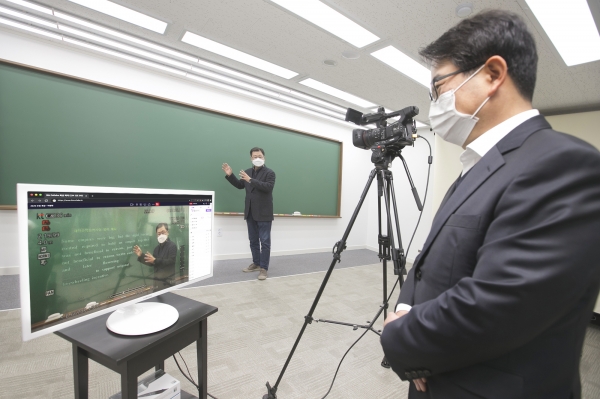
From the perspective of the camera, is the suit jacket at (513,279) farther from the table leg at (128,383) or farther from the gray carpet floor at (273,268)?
the gray carpet floor at (273,268)

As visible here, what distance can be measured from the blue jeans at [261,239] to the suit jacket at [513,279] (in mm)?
3006

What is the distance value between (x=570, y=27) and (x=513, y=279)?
259 cm

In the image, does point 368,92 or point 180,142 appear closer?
point 368,92

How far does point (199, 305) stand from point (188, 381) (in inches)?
32.8

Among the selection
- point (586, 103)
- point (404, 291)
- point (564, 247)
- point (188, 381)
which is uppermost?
point (586, 103)

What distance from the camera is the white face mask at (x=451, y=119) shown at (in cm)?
69

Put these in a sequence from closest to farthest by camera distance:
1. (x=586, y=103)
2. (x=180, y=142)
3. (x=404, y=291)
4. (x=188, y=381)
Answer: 1. (x=404, y=291)
2. (x=188, y=381)
3. (x=586, y=103)
4. (x=180, y=142)

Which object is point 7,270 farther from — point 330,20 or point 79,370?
point 330,20

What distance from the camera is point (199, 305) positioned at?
1062 mm

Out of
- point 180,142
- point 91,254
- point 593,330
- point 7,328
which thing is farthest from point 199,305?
point 593,330

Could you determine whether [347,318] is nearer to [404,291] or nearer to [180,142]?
[404,291]

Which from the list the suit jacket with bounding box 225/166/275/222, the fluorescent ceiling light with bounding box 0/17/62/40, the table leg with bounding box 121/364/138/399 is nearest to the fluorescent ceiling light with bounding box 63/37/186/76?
the fluorescent ceiling light with bounding box 0/17/62/40

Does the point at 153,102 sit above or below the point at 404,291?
above

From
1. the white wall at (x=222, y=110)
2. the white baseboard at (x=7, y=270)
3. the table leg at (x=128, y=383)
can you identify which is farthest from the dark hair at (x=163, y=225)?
the white baseboard at (x=7, y=270)
